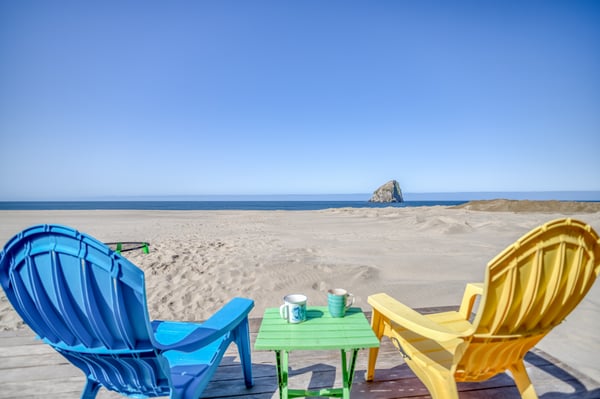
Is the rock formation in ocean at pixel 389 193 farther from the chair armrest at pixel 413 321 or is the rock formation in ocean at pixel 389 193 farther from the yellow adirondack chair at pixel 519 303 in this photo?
the yellow adirondack chair at pixel 519 303

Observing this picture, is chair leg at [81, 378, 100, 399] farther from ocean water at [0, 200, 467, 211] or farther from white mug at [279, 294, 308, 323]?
ocean water at [0, 200, 467, 211]

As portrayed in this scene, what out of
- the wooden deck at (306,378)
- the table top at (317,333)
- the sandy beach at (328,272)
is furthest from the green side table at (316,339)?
the sandy beach at (328,272)

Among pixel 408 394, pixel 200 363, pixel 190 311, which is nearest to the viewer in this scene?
pixel 200 363

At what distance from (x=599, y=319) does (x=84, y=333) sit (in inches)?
243

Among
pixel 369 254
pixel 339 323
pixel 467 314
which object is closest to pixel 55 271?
pixel 339 323

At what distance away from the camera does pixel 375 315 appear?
2.31 metres

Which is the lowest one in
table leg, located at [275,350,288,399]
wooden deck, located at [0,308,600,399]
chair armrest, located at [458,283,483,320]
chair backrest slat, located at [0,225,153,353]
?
wooden deck, located at [0,308,600,399]

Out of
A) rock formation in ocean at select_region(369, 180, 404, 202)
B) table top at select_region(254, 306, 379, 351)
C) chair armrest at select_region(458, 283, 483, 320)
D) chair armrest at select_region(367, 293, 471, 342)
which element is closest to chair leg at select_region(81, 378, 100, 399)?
table top at select_region(254, 306, 379, 351)

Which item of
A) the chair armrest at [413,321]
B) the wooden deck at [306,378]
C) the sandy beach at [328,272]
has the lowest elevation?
the sandy beach at [328,272]

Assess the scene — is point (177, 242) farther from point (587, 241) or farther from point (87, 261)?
point (587, 241)

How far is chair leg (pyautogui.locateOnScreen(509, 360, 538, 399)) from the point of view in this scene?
1812mm

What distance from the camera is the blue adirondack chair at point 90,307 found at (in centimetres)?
131

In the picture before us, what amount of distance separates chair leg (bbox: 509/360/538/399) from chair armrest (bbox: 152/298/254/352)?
1840 mm

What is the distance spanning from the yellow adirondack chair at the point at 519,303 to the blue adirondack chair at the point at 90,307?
1449 mm
